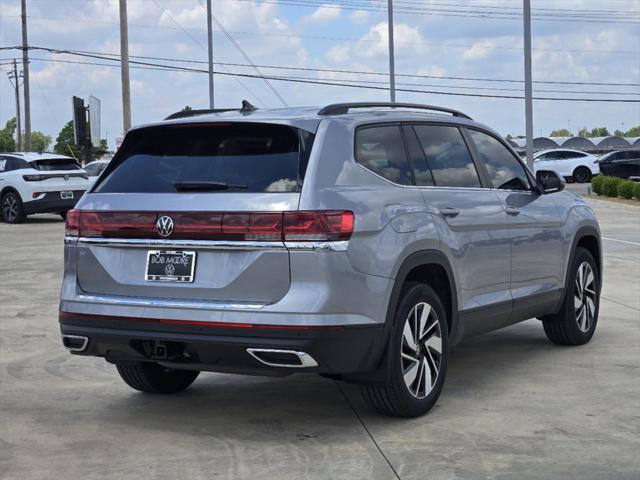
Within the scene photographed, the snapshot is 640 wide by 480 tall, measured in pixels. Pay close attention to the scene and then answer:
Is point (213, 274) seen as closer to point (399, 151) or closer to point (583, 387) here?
point (399, 151)

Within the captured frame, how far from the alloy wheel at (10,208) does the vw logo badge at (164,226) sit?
71.3ft

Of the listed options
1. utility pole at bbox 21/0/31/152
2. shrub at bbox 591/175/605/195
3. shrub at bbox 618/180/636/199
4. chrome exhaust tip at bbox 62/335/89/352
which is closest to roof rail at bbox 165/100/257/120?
chrome exhaust tip at bbox 62/335/89/352

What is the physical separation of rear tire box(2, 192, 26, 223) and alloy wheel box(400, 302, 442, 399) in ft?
70.3

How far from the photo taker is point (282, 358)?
18.2 ft

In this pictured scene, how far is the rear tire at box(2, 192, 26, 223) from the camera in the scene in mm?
26516

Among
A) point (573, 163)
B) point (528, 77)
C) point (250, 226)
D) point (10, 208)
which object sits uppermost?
point (528, 77)

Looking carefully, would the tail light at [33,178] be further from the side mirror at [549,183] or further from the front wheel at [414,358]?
the front wheel at [414,358]

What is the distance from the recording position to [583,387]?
23.3ft

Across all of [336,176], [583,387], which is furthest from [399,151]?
[583,387]

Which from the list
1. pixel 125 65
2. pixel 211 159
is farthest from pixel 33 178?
pixel 211 159

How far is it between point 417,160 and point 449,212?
367 millimetres

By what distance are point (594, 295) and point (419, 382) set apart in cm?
305

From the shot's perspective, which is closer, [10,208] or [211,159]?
[211,159]

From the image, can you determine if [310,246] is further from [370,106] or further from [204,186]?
[370,106]
